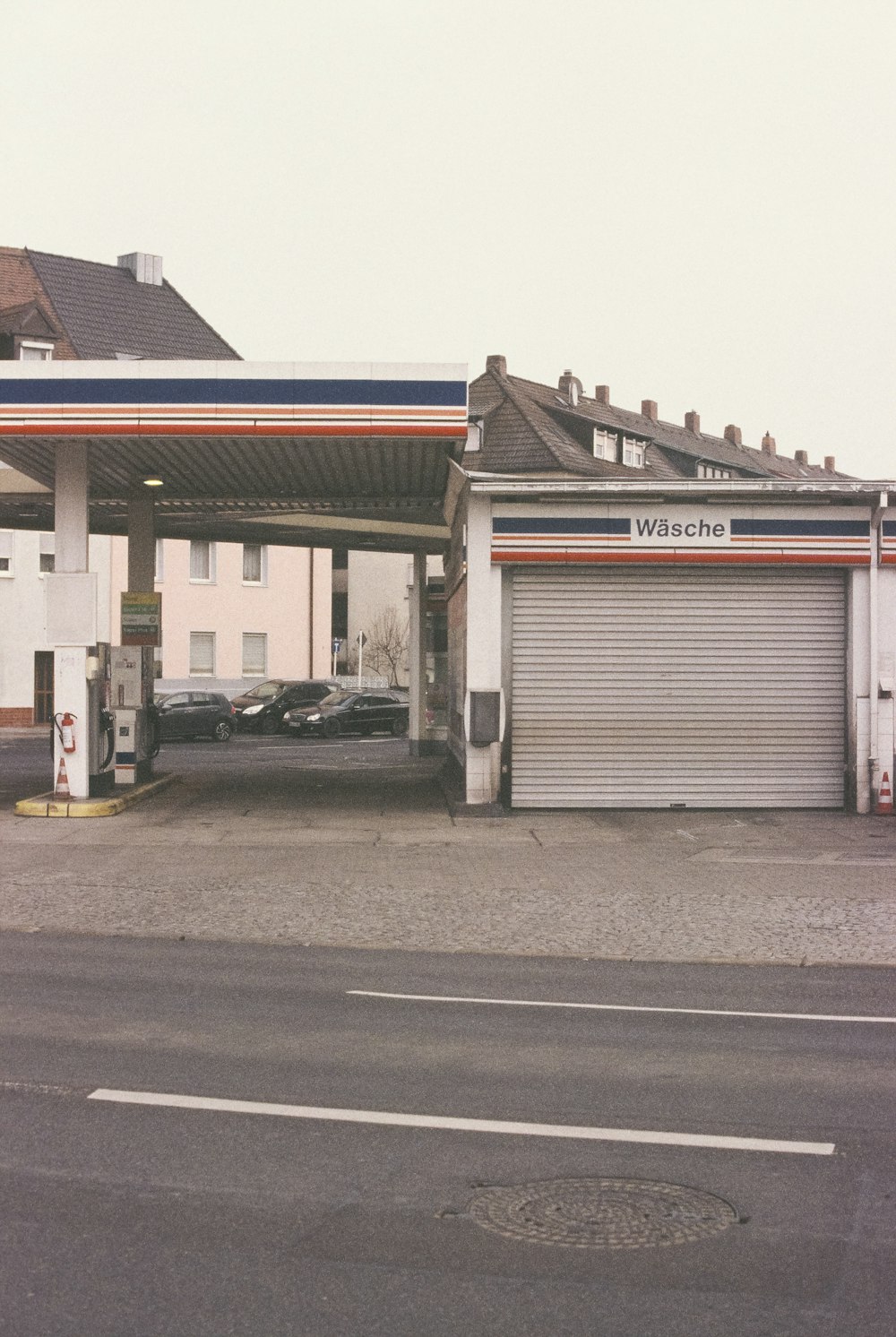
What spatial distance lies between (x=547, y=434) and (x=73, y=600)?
106 ft

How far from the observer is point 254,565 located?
56.3 metres

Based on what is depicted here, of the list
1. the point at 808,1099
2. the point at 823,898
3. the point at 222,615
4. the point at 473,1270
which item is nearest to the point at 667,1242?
the point at 473,1270

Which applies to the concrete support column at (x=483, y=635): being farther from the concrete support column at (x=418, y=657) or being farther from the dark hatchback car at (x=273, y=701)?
the dark hatchback car at (x=273, y=701)

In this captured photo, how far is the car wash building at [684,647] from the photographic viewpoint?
19938mm

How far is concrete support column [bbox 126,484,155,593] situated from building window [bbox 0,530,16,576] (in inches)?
924

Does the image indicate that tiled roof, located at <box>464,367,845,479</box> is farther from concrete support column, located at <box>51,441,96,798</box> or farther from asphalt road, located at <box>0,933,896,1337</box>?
asphalt road, located at <box>0,933,896,1337</box>

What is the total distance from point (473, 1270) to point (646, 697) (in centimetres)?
1588

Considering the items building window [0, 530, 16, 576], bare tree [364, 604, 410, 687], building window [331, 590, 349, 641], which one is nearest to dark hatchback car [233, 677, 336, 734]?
building window [0, 530, 16, 576]

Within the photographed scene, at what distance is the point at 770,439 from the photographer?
8844 cm

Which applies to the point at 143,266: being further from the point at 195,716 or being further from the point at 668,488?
the point at 668,488

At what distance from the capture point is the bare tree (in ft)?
231

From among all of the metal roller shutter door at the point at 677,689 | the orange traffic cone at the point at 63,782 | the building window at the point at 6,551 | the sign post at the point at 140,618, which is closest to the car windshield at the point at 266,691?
the building window at the point at 6,551

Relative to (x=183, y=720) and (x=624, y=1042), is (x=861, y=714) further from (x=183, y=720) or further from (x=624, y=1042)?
(x=183, y=720)

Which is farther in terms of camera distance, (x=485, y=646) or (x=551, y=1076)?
(x=485, y=646)
